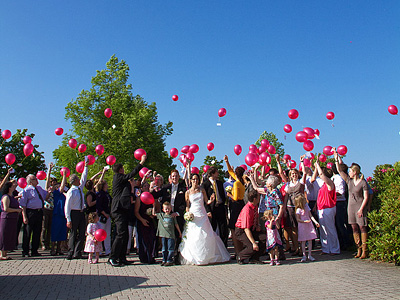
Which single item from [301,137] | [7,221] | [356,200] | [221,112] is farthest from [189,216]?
[221,112]

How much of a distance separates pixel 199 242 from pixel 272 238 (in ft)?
5.42

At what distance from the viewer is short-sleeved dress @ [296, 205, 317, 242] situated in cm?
829

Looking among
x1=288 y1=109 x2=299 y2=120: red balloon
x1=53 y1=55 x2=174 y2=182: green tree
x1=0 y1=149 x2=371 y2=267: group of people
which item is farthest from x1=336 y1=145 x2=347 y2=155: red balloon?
x1=53 y1=55 x2=174 y2=182: green tree

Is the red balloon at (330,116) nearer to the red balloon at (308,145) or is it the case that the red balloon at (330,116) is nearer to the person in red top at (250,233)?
the red balloon at (308,145)

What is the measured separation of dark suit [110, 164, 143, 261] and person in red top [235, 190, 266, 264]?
2.62 meters

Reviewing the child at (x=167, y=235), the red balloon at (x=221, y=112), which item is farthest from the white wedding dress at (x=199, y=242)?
the red balloon at (x=221, y=112)

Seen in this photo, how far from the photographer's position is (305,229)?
27.4ft

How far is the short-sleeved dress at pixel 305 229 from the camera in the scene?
829 centimetres

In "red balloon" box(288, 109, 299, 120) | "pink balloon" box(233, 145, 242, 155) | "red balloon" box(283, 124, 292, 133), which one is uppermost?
"red balloon" box(288, 109, 299, 120)

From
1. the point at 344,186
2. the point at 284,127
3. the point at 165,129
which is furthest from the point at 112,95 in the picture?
the point at 344,186

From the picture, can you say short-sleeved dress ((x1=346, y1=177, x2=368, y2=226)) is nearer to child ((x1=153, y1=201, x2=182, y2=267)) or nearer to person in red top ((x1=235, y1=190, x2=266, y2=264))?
person in red top ((x1=235, y1=190, x2=266, y2=264))

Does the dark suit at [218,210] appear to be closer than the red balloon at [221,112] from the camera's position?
Yes

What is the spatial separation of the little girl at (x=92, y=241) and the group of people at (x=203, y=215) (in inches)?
0.9

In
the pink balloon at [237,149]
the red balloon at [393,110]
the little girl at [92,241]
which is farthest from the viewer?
the pink balloon at [237,149]
